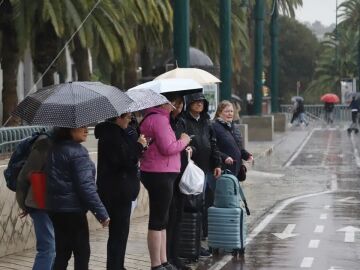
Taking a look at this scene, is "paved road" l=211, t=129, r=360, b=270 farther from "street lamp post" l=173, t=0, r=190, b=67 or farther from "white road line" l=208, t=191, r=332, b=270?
"street lamp post" l=173, t=0, r=190, b=67

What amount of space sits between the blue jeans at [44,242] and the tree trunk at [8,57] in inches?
441

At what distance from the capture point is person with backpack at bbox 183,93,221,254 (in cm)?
984

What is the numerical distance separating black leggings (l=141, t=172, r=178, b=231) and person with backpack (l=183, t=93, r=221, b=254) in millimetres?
1062

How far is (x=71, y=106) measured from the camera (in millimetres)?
7074

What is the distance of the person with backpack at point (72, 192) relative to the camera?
7.02m

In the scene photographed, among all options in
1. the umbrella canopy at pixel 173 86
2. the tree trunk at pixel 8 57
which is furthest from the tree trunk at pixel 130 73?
the umbrella canopy at pixel 173 86

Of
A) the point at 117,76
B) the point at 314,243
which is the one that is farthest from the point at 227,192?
the point at 117,76

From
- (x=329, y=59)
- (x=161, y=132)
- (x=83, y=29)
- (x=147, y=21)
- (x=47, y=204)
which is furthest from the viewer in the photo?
(x=329, y=59)

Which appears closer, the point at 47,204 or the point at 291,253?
the point at 47,204

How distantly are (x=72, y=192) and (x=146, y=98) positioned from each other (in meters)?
1.87

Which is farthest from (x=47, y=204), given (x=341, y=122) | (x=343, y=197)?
(x=341, y=122)

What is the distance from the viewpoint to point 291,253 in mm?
10586

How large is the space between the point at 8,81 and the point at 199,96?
14.3m

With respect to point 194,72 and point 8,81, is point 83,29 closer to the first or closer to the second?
point 8,81
